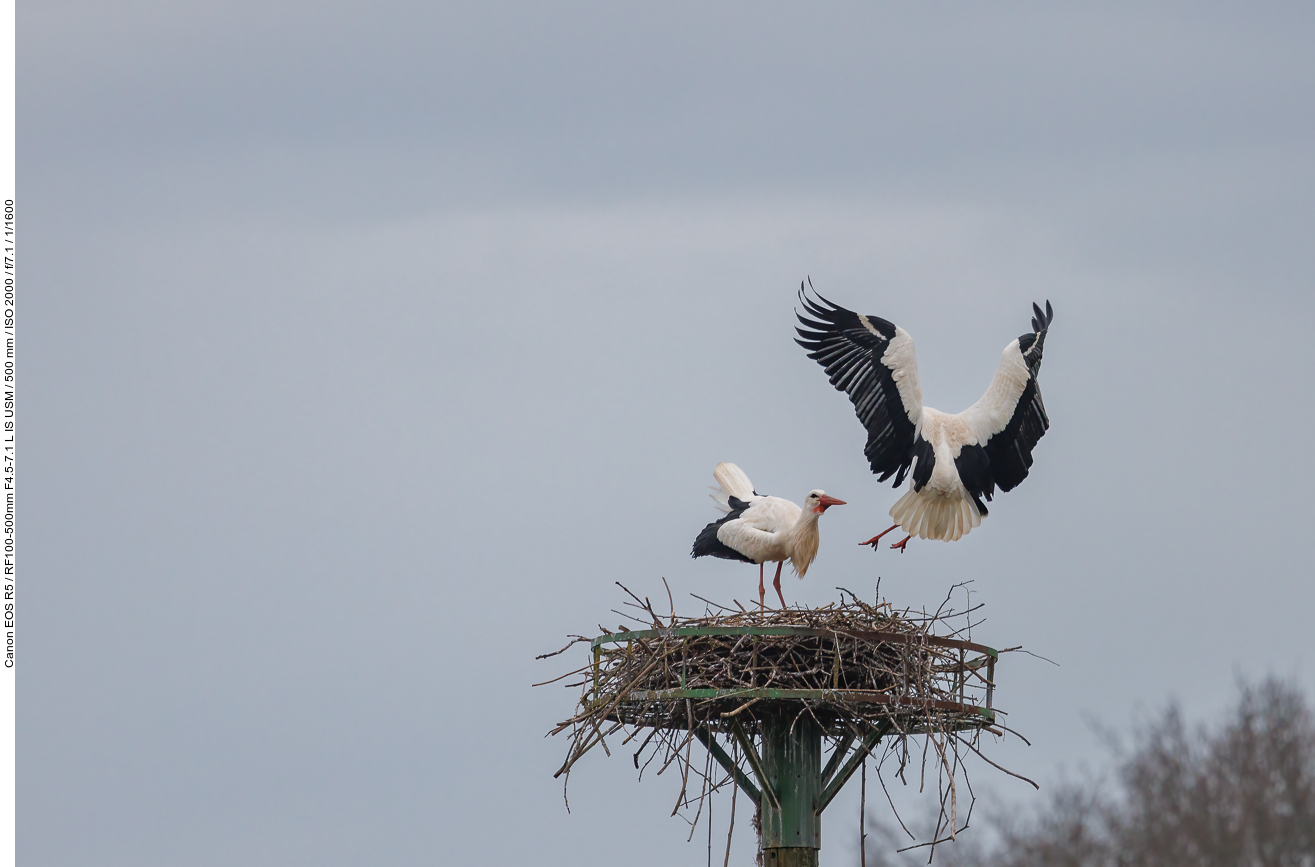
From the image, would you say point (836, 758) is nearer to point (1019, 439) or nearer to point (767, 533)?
point (767, 533)

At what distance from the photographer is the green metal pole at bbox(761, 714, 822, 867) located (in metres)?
16.0

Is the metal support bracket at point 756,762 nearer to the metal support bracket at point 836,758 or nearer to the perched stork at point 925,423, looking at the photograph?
the metal support bracket at point 836,758

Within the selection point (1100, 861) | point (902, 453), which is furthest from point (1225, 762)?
point (902, 453)

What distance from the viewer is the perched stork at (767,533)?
1820cm

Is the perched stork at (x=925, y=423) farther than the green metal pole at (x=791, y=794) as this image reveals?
Yes

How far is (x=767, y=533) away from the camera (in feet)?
60.5

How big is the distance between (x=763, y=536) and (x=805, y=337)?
6.07ft

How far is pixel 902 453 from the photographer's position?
18844 millimetres

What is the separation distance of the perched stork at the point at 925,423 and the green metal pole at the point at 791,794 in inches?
128

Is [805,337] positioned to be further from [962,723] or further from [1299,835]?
[1299,835]

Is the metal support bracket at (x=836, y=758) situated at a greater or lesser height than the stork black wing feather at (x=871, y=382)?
lesser

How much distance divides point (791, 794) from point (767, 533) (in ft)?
9.72

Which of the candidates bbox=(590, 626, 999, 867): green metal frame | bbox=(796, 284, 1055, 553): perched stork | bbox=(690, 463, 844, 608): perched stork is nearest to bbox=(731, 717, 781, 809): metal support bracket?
bbox=(590, 626, 999, 867): green metal frame

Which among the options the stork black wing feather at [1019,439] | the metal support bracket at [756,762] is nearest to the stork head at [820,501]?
the stork black wing feather at [1019,439]
